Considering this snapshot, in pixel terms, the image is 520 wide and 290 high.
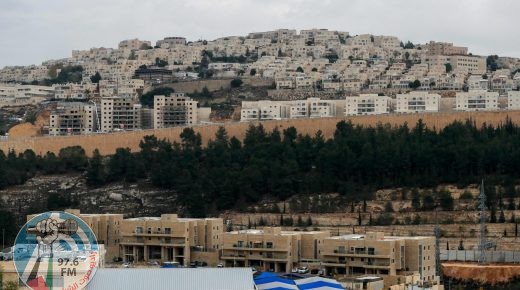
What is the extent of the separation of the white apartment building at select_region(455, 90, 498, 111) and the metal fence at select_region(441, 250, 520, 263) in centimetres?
2284

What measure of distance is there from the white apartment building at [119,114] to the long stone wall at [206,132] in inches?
355

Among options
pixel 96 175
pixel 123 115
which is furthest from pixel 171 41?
pixel 96 175

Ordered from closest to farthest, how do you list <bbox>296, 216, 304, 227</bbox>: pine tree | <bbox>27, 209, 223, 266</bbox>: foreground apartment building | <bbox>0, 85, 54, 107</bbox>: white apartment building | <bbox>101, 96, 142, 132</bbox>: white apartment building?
<bbox>27, 209, 223, 266</bbox>: foreground apartment building, <bbox>296, 216, 304, 227</bbox>: pine tree, <bbox>101, 96, 142, 132</bbox>: white apartment building, <bbox>0, 85, 54, 107</bbox>: white apartment building

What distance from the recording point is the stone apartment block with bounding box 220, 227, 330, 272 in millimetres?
42844

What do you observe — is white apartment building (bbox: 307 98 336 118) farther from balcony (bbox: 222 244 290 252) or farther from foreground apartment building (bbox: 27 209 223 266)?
balcony (bbox: 222 244 290 252)

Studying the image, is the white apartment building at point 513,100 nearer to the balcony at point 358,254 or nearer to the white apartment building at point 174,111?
the white apartment building at point 174,111

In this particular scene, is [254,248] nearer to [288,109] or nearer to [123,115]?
[288,109]

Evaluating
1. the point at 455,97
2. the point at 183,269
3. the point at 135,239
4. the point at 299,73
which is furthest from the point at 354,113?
the point at 183,269

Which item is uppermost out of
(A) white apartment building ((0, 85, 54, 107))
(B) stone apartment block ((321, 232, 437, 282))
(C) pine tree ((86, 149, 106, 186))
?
(A) white apartment building ((0, 85, 54, 107))

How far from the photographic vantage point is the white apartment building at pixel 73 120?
7731 centimetres

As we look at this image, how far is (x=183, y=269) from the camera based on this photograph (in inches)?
1387

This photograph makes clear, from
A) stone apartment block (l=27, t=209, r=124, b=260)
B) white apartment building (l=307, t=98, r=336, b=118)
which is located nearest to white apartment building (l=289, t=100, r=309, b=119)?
white apartment building (l=307, t=98, r=336, b=118)

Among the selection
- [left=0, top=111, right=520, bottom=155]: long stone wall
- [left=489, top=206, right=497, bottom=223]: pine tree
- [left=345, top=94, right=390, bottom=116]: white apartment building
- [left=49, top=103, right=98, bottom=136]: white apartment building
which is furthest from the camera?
[left=49, top=103, right=98, bottom=136]: white apartment building

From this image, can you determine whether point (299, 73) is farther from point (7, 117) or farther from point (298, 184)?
point (298, 184)
